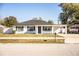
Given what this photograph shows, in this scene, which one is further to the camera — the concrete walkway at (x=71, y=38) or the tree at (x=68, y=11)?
the concrete walkway at (x=71, y=38)

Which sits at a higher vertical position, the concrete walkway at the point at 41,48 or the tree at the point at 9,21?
the tree at the point at 9,21

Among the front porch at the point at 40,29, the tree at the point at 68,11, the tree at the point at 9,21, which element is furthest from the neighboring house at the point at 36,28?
the tree at the point at 68,11

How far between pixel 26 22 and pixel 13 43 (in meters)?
0.89

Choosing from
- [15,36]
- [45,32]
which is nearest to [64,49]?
[45,32]

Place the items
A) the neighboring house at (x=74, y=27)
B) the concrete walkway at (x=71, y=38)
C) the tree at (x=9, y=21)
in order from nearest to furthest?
1. the tree at (x=9, y=21)
2. the neighboring house at (x=74, y=27)
3. the concrete walkway at (x=71, y=38)

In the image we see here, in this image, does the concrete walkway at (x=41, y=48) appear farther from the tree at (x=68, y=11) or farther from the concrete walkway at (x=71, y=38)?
the tree at (x=68, y=11)

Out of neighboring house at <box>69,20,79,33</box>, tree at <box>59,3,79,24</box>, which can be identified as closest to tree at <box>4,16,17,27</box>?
tree at <box>59,3,79,24</box>

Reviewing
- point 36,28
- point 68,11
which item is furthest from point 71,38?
point 36,28

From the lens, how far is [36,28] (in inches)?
235

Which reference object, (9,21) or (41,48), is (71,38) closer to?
(41,48)

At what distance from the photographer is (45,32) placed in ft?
19.6

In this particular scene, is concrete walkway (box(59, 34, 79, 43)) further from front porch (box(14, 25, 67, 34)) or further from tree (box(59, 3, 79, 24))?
tree (box(59, 3, 79, 24))

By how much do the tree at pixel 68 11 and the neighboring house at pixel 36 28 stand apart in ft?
0.84

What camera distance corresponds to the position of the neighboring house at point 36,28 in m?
5.77
